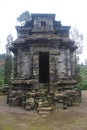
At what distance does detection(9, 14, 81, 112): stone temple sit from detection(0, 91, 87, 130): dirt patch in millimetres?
1233

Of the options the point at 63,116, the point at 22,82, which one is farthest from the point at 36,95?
the point at 63,116

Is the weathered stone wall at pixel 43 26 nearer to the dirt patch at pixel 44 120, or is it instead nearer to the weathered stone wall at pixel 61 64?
the weathered stone wall at pixel 61 64

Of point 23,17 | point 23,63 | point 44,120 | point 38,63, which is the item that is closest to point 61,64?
point 38,63

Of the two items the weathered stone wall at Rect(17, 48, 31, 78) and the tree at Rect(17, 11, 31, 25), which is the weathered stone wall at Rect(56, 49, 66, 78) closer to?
the weathered stone wall at Rect(17, 48, 31, 78)

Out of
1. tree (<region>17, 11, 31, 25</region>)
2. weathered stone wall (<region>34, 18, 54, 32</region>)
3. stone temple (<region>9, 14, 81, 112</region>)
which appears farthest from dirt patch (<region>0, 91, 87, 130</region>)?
tree (<region>17, 11, 31, 25</region>)

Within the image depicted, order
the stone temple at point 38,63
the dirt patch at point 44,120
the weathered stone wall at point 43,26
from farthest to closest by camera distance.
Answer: the weathered stone wall at point 43,26, the stone temple at point 38,63, the dirt patch at point 44,120

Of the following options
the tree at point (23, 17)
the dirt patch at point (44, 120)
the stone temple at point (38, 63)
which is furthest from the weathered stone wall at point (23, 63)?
the tree at point (23, 17)

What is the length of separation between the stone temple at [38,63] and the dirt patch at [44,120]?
4.04 feet

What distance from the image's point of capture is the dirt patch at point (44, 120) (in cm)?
999

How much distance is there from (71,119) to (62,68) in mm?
5983

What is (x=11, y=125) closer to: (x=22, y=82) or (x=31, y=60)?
(x=22, y=82)

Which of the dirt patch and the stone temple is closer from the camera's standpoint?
the dirt patch

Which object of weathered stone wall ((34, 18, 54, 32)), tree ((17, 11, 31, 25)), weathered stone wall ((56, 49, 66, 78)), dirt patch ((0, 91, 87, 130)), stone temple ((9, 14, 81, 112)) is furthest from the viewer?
tree ((17, 11, 31, 25))

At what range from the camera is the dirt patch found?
32.8ft
